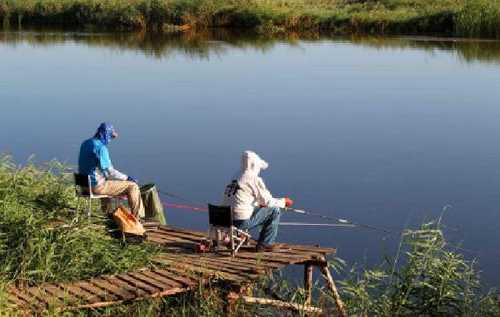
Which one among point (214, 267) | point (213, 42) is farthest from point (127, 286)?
point (213, 42)

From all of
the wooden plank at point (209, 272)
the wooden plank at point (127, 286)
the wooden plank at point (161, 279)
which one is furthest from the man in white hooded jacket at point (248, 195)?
the wooden plank at point (127, 286)

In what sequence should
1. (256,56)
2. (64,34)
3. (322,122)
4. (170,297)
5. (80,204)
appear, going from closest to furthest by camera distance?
(170,297), (80,204), (322,122), (256,56), (64,34)

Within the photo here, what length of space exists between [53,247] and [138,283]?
69cm

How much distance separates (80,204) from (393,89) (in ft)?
42.8

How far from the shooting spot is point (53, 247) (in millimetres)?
6848

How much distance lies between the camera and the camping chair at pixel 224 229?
730 cm

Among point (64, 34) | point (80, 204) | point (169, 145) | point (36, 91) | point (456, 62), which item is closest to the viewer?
point (80, 204)

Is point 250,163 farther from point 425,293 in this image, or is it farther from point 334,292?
point 425,293

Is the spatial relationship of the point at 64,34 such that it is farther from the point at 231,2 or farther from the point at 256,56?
the point at 256,56

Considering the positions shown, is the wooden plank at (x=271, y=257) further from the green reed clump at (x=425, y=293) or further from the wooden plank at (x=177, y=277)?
the wooden plank at (x=177, y=277)

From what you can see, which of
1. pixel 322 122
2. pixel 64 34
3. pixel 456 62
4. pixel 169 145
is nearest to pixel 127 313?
pixel 169 145

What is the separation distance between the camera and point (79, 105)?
1881cm

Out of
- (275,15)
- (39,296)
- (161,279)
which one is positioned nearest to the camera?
(39,296)

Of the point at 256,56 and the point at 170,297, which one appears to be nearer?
the point at 170,297
